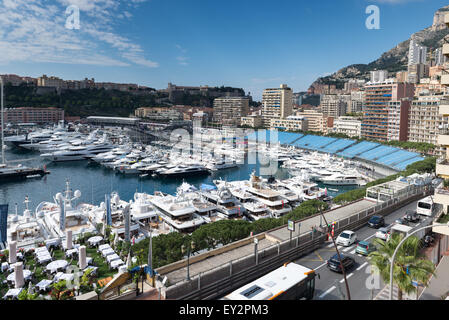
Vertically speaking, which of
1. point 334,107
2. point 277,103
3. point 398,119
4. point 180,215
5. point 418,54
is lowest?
point 180,215

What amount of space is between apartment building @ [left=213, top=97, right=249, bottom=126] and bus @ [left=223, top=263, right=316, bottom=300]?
327 ft

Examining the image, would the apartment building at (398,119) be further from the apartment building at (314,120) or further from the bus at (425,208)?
the bus at (425,208)

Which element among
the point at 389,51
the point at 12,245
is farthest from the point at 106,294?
the point at 389,51

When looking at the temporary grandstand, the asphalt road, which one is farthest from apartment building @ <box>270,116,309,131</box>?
the asphalt road

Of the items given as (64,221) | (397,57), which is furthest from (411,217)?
(397,57)

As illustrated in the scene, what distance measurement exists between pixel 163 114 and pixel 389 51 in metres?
150

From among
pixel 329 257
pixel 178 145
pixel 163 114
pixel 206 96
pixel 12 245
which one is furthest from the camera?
pixel 206 96

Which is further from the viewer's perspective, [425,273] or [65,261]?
[65,261]

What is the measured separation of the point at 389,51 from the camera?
186 metres

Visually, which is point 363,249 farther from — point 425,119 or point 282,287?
point 425,119

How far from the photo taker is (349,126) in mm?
69875

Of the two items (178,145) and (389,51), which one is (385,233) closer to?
(178,145)

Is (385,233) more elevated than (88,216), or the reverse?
(385,233)

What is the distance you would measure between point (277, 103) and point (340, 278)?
92.7 meters
